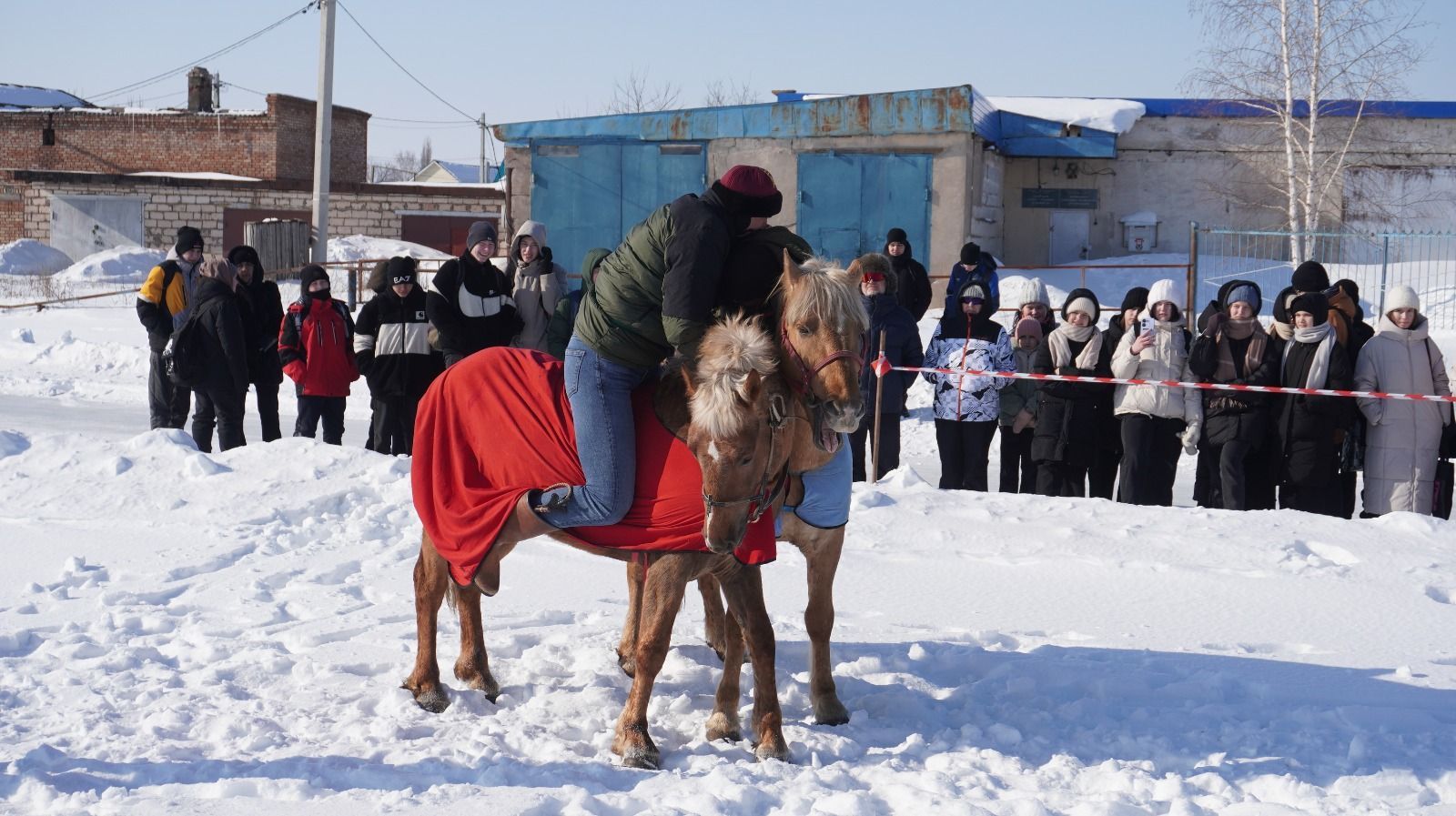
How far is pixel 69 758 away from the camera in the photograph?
422cm

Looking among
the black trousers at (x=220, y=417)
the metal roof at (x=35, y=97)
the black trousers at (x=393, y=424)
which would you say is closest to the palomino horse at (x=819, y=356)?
the black trousers at (x=393, y=424)

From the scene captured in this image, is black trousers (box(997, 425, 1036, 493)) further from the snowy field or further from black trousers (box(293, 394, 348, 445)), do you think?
black trousers (box(293, 394, 348, 445))

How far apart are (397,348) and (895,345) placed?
382 cm

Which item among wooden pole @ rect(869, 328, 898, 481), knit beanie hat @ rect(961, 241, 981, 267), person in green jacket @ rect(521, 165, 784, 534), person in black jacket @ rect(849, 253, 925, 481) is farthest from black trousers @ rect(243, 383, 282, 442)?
person in green jacket @ rect(521, 165, 784, 534)

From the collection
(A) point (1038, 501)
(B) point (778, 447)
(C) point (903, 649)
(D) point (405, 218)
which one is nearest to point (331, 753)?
(B) point (778, 447)

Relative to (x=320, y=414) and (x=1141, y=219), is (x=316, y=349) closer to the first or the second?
(x=320, y=414)

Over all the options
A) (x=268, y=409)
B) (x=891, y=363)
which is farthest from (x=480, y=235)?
(x=268, y=409)

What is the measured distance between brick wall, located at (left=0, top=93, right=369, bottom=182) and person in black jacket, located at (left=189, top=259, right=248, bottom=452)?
3383cm

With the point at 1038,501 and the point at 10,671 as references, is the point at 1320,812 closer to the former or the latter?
the point at 1038,501

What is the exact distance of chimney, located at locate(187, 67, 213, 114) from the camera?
1813 inches

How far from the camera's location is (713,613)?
5703 mm

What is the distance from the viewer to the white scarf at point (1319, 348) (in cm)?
842

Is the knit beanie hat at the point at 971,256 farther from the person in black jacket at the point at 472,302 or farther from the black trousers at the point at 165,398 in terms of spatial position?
the black trousers at the point at 165,398

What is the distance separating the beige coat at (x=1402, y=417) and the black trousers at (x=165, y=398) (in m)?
8.81
